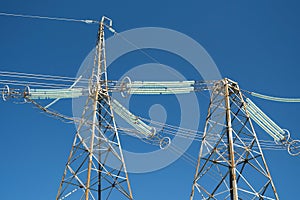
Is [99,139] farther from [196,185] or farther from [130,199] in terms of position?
[196,185]

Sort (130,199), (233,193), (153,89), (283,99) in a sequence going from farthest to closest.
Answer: (283,99) → (153,89) → (130,199) → (233,193)

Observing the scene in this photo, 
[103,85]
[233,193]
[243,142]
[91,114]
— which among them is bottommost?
[233,193]

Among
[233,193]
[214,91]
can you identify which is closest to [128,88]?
[214,91]

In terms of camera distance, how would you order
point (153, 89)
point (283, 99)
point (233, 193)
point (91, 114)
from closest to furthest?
point (233, 193) < point (91, 114) < point (153, 89) < point (283, 99)

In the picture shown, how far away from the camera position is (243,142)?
27.1 meters

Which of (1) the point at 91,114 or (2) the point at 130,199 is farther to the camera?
(1) the point at 91,114

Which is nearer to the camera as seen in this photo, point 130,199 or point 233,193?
point 233,193

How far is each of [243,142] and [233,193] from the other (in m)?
4.02

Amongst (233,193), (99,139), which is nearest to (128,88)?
(99,139)

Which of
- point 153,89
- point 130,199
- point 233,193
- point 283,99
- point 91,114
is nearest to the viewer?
point 233,193

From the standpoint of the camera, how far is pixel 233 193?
2422cm

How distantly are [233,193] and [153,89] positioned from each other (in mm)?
9374

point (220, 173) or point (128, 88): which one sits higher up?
point (128, 88)

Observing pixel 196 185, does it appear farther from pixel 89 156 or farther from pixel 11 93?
pixel 11 93
